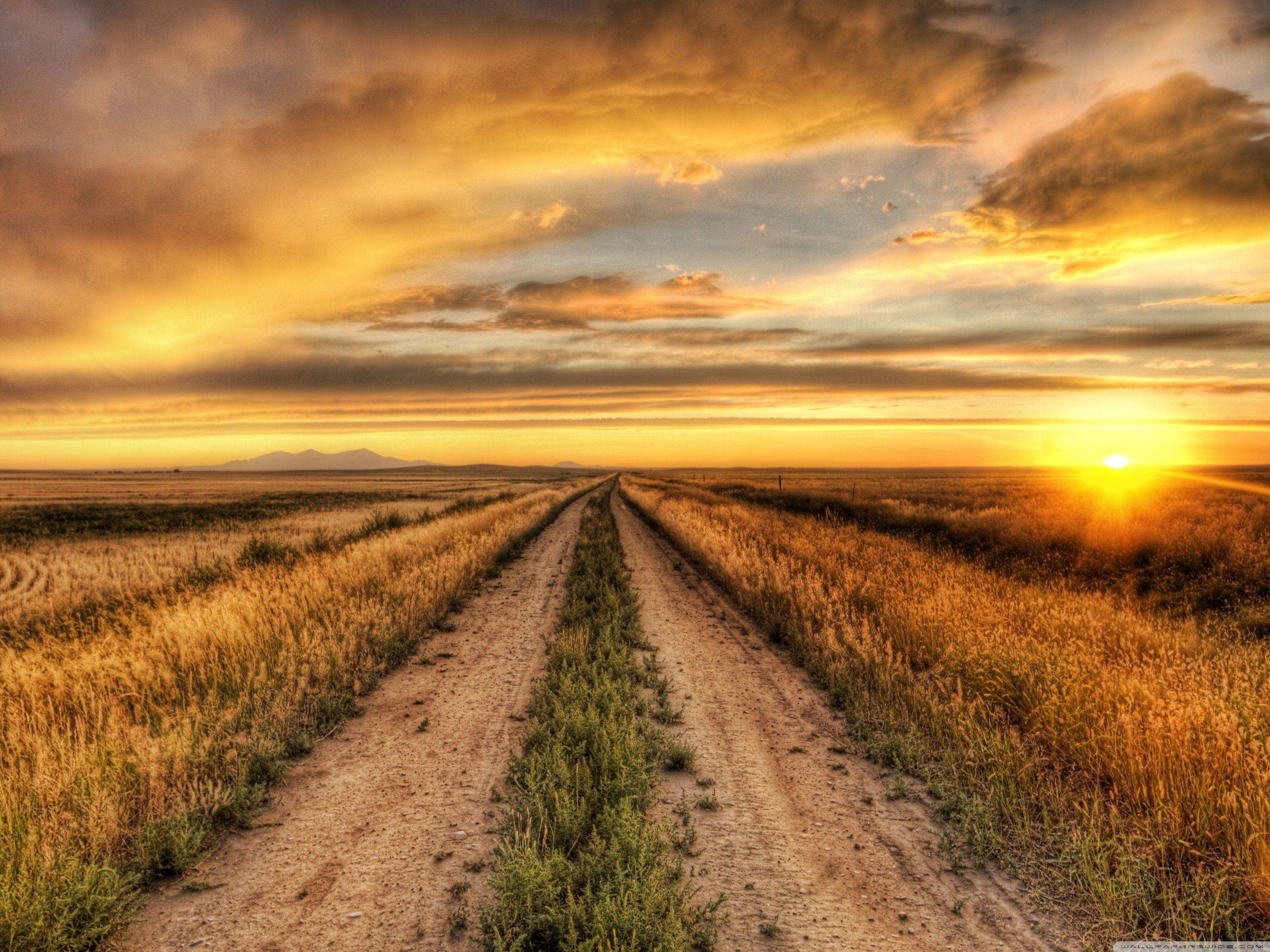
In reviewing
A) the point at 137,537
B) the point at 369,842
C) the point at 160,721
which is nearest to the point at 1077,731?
the point at 369,842

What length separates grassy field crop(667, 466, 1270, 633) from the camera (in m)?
11.2

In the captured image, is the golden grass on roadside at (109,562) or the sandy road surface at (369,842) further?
the golden grass on roadside at (109,562)

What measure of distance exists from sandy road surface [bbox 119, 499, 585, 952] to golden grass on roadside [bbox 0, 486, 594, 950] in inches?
11.4

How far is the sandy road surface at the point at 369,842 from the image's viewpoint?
3.52 m

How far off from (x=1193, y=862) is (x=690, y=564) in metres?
14.5

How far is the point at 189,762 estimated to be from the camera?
4980 mm

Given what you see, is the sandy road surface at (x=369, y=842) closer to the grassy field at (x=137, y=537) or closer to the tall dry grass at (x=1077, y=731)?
the tall dry grass at (x=1077, y=731)

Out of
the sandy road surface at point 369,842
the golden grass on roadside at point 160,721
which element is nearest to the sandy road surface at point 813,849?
the sandy road surface at point 369,842

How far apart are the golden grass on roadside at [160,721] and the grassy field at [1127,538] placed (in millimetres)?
12428

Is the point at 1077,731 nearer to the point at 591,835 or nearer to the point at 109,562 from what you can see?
the point at 591,835

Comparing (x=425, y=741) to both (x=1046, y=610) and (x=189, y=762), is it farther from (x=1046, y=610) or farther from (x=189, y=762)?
(x=1046, y=610)

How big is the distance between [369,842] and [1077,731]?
20.2ft

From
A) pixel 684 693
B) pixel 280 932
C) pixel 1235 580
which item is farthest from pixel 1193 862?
pixel 1235 580

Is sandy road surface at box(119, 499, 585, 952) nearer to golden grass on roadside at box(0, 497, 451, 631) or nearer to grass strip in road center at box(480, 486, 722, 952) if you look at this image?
grass strip in road center at box(480, 486, 722, 952)
